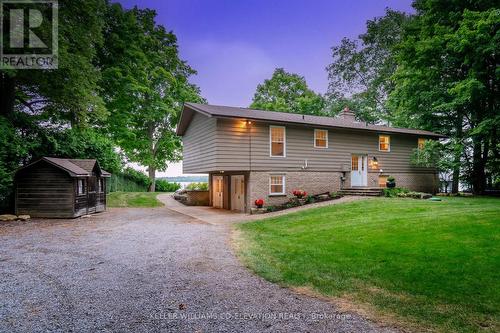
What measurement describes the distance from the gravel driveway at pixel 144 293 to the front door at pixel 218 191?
1192cm

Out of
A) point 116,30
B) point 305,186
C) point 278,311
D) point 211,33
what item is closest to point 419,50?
point 305,186

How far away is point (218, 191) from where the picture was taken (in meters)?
21.9

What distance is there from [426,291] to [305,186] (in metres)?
13.5

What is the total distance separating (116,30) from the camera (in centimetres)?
2288

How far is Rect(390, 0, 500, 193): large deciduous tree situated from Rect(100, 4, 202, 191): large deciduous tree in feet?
64.7

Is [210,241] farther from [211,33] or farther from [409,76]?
[211,33]

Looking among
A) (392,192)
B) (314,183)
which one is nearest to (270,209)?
(314,183)

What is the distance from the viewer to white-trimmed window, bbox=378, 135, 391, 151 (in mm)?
21411

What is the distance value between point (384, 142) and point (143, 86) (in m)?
19.2

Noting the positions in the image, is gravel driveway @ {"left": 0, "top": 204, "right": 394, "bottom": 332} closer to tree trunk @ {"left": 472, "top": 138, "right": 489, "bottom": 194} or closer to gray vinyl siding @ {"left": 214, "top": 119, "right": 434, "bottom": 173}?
gray vinyl siding @ {"left": 214, "top": 119, "right": 434, "bottom": 173}

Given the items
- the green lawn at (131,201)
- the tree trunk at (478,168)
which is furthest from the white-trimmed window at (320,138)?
the green lawn at (131,201)

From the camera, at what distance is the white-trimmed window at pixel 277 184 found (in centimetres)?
1753

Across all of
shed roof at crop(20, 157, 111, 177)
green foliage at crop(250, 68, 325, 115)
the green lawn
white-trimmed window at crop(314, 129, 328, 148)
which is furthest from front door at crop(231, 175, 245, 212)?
green foliage at crop(250, 68, 325, 115)


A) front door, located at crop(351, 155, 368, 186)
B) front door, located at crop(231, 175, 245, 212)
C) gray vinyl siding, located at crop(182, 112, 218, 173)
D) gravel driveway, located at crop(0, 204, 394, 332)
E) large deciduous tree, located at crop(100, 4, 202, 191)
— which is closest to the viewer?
gravel driveway, located at crop(0, 204, 394, 332)
